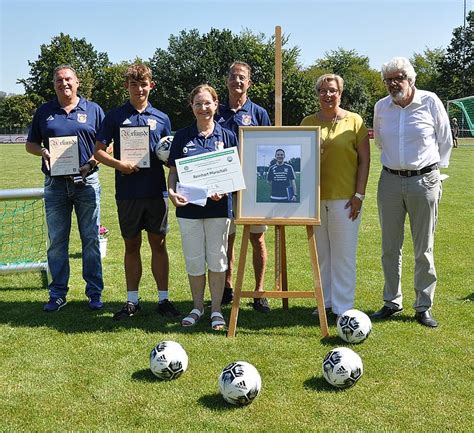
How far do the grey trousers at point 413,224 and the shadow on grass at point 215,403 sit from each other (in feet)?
8.41

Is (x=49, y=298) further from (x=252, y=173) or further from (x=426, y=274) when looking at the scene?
(x=426, y=274)

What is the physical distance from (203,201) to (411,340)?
2.41 metres

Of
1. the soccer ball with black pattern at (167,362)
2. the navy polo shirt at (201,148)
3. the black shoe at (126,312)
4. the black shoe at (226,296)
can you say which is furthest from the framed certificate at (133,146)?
the soccer ball with black pattern at (167,362)

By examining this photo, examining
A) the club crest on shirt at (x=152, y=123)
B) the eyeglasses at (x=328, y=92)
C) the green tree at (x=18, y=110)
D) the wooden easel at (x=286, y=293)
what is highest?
the green tree at (x=18, y=110)

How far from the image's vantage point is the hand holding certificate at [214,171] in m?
5.32

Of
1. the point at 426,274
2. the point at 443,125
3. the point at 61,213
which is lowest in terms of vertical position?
the point at 426,274

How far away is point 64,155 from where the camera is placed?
6008 mm

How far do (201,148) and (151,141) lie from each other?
23.7 inches

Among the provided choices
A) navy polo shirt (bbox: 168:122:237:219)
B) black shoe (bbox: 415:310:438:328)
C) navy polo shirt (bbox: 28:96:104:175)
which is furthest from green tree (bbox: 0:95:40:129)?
black shoe (bbox: 415:310:438:328)

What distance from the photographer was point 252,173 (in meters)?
5.56

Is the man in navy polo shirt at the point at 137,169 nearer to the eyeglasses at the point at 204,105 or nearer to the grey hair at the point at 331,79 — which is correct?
the eyeglasses at the point at 204,105

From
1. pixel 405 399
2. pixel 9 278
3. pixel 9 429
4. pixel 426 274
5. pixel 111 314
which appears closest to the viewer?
pixel 9 429

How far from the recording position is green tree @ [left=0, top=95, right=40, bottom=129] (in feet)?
238

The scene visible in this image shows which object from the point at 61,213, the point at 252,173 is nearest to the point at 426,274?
the point at 252,173
